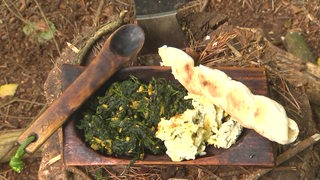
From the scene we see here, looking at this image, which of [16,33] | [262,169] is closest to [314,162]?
[262,169]

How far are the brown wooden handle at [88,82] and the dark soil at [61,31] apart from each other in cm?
128

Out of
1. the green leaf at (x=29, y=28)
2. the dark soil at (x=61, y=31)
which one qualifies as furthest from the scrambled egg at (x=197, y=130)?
the green leaf at (x=29, y=28)

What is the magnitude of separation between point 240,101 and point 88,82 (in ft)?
2.28

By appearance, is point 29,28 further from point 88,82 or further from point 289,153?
point 289,153

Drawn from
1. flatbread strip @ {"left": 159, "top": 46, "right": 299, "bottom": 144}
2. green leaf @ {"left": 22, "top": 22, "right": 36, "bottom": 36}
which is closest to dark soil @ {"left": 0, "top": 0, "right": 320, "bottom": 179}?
green leaf @ {"left": 22, "top": 22, "right": 36, "bottom": 36}

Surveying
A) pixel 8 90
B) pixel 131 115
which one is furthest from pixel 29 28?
pixel 131 115

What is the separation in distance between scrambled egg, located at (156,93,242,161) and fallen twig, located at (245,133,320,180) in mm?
327

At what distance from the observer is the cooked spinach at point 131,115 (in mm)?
2125

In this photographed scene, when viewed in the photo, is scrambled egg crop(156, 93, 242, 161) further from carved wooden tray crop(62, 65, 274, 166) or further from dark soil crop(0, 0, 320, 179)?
dark soil crop(0, 0, 320, 179)

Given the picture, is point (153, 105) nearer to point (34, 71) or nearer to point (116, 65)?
point (116, 65)

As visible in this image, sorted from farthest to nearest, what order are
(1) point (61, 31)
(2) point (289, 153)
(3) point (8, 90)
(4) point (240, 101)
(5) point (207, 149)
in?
(1) point (61, 31) → (3) point (8, 90) → (2) point (289, 153) → (5) point (207, 149) → (4) point (240, 101)

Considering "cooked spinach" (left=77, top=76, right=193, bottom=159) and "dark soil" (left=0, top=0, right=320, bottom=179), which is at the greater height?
"cooked spinach" (left=77, top=76, right=193, bottom=159)

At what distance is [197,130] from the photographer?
206 centimetres

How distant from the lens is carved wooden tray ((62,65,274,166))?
2.06 m
